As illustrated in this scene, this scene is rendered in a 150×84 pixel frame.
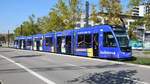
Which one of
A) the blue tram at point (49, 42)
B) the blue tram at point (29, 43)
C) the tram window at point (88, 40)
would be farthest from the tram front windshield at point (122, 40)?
the blue tram at point (29, 43)

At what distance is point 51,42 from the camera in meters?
51.8

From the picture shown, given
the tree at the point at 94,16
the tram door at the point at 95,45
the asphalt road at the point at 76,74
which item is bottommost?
the asphalt road at the point at 76,74

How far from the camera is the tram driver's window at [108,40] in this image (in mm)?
31394

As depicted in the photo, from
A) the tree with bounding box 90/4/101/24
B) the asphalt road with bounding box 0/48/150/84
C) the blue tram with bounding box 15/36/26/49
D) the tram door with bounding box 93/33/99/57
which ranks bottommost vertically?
the asphalt road with bounding box 0/48/150/84

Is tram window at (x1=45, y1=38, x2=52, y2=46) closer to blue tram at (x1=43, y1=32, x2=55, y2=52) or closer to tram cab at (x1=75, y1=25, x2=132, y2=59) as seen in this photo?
blue tram at (x1=43, y1=32, x2=55, y2=52)

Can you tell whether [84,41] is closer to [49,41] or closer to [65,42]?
[65,42]

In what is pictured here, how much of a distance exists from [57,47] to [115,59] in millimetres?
17339

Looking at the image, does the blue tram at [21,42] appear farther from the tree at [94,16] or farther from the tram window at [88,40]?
the tram window at [88,40]

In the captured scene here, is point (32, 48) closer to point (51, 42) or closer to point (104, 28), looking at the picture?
point (51, 42)

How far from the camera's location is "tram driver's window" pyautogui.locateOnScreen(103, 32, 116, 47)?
1236 inches

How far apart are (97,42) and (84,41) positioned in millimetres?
3582

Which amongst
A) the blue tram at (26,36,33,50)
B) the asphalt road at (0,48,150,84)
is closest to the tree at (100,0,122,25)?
the blue tram at (26,36,33,50)

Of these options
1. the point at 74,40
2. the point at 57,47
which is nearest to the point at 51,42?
the point at 57,47

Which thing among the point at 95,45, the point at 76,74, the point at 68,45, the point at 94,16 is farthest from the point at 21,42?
the point at 76,74
